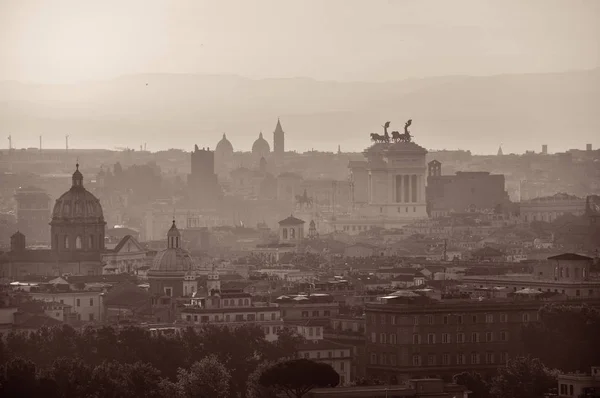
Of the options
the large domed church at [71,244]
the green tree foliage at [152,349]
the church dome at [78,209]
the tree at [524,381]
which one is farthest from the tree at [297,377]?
the church dome at [78,209]

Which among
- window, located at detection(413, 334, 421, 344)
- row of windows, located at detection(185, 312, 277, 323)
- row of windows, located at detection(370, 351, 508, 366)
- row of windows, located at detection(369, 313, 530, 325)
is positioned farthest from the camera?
row of windows, located at detection(185, 312, 277, 323)

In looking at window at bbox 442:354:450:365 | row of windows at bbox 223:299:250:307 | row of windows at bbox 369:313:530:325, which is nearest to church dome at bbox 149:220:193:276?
row of windows at bbox 223:299:250:307

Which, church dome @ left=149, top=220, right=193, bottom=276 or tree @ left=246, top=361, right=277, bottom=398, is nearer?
tree @ left=246, top=361, right=277, bottom=398

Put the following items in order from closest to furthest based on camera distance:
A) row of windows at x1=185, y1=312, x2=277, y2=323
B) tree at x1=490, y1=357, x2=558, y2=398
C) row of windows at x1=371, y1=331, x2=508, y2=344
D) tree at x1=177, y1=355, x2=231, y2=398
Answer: tree at x1=177, y1=355, x2=231, y2=398, tree at x1=490, y1=357, x2=558, y2=398, row of windows at x1=371, y1=331, x2=508, y2=344, row of windows at x1=185, y1=312, x2=277, y2=323

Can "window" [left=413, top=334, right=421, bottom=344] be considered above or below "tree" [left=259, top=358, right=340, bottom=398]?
above

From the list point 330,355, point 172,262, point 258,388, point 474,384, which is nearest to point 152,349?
point 330,355

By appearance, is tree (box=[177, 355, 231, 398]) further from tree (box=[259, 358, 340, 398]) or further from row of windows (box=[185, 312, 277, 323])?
row of windows (box=[185, 312, 277, 323])

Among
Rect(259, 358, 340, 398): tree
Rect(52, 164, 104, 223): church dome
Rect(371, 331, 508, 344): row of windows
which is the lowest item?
Rect(259, 358, 340, 398): tree
